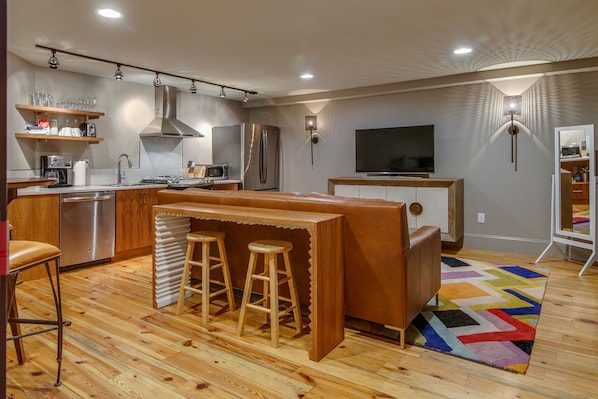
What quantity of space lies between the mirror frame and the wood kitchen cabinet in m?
4.65

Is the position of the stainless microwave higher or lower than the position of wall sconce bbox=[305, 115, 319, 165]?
lower

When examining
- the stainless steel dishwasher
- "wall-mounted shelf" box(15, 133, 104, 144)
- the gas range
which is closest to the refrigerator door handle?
the gas range

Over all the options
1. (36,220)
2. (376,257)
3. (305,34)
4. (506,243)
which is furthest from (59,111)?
(506,243)

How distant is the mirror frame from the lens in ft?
13.4

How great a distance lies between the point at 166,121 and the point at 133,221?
5.46ft

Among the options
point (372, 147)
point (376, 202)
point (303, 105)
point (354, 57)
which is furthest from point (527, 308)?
point (303, 105)

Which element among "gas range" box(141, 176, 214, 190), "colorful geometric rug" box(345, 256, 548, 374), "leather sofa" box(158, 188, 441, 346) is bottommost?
"colorful geometric rug" box(345, 256, 548, 374)

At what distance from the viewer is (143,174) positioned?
568 centimetres

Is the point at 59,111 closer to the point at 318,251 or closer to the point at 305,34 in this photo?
the point at 305,34

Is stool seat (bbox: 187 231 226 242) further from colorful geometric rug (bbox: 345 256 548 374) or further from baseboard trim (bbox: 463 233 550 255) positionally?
baseboard trim (bbox: 463 233 550 255)

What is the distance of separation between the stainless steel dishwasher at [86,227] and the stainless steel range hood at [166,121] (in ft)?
4.28

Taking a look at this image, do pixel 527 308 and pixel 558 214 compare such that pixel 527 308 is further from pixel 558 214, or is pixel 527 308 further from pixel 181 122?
pixel 181 122

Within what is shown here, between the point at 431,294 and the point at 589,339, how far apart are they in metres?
0.99

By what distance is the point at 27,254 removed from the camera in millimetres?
1853
